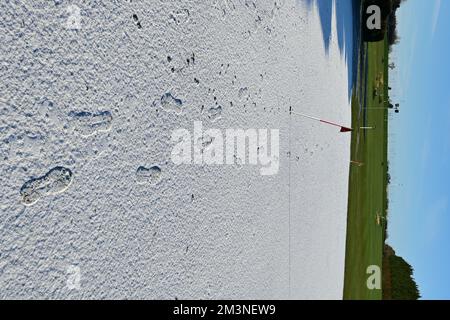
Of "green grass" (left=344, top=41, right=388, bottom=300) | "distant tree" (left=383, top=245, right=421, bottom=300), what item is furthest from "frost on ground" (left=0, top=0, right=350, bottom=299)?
"distant tree" (left=383, top=245, right=421, bottom=300)

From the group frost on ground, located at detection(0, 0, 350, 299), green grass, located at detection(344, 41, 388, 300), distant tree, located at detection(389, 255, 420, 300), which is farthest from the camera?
distant tree, located at detection(389, 255, 420, 300)

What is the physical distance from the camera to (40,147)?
101cm

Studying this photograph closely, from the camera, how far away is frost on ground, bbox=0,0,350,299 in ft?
3.17

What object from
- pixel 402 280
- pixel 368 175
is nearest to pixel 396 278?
pixel 402 280

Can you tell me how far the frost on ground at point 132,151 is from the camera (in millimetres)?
966

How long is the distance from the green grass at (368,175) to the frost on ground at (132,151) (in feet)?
18.1

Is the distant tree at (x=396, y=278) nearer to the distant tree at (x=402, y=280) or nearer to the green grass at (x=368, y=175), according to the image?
the distant tree at (x=402, y=280)

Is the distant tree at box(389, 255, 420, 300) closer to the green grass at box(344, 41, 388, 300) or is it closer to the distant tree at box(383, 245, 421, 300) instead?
the distant tree at box(383, 245, 421, 300)

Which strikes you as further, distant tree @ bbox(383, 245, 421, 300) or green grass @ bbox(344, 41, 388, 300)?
distant tree @ bbox(383, 245, 421, 300)

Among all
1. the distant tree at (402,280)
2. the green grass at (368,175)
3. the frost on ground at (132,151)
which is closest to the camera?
the frost on ground at (132,151)

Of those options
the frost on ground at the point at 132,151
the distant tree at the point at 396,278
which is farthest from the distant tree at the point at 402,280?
the frost on ground at the point at 132,151

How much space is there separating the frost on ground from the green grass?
5523 mm
